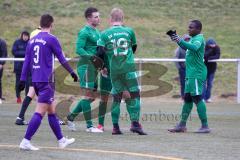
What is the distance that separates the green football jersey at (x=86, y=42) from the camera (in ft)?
46.2

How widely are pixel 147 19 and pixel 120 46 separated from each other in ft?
70.5

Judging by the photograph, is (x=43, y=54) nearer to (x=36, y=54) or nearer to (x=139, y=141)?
(x=36, y=54)

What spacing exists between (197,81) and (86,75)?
1.92 m

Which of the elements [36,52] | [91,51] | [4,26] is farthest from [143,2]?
[36,52]

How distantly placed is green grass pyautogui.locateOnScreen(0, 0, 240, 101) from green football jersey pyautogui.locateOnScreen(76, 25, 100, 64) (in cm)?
1447

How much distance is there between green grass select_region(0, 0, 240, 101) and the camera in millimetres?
31312

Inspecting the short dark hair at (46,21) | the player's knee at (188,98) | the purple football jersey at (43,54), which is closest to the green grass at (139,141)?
the player's knee at (188,98)

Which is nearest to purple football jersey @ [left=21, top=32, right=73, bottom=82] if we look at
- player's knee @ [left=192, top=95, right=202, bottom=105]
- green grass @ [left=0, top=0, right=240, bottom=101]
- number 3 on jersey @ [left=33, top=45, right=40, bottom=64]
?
number 3 on jersey @ [left=33, top=45, right=40, bottom=64]

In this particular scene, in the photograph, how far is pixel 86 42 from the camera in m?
14.2

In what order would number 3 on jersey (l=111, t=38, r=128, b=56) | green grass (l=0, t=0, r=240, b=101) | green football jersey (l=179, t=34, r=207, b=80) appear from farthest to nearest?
green grass (l=0, t=0, r=240, b=101), green football jersey (l=179, t=34, r=207, b=80), number 3 on jersey (l=111, t=38, r=128, b=56)

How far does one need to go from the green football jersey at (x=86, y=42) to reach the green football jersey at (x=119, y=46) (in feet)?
1.74

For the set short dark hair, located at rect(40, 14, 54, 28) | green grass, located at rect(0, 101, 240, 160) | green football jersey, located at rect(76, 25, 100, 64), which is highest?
short dark hair, located at rect(40, 14, 54, 28)

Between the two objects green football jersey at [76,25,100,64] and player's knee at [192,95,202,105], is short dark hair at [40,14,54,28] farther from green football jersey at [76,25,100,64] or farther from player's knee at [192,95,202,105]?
player's knee at [192,95,202,105]

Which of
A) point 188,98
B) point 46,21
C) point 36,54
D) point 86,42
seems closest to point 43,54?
point 36,54
